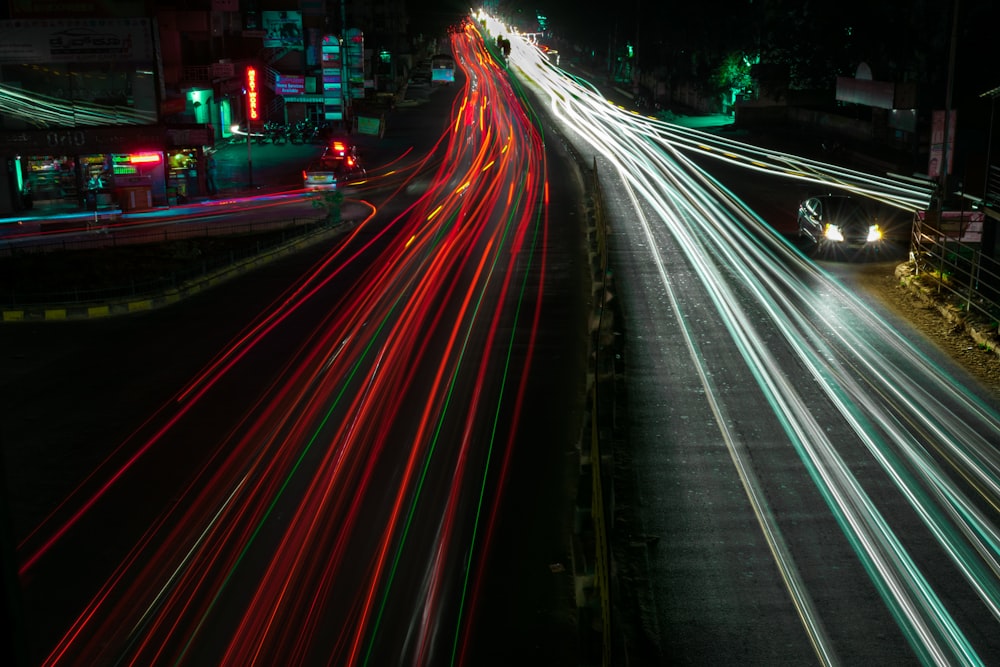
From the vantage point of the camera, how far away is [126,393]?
16828mm

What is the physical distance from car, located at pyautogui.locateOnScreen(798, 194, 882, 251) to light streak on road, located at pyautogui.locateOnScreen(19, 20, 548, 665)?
7.62m

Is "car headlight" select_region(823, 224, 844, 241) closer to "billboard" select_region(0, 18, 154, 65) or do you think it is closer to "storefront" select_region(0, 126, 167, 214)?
"storefront" select_region(0, 126, 167, 214)

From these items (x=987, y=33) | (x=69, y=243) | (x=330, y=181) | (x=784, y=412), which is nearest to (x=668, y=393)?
(x=784, y=412)

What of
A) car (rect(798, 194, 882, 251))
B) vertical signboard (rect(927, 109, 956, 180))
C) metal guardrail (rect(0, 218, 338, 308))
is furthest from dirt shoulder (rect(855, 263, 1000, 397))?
metal guardrail (rect(0, 218, 338, 308))

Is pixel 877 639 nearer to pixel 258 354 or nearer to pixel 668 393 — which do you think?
pixel 668 393

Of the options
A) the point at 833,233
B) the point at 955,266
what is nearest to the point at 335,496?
the point at 955,266

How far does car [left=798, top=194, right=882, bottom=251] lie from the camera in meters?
25.0

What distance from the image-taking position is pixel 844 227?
25.0m

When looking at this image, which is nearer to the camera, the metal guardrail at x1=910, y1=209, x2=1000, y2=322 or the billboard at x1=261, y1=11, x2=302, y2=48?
the metal guardrail at x1=910, y1=209, x2=1000, y2=322

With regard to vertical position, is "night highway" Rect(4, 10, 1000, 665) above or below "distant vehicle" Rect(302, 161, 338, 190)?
below

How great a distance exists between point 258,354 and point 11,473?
5.80 m

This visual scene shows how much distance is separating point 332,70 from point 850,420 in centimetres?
5221

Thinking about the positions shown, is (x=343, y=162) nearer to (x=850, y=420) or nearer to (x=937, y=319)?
(x=937, y=319)

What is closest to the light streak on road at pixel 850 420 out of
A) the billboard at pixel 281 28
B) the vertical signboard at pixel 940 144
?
the vertical signboard at pixel 940 144
